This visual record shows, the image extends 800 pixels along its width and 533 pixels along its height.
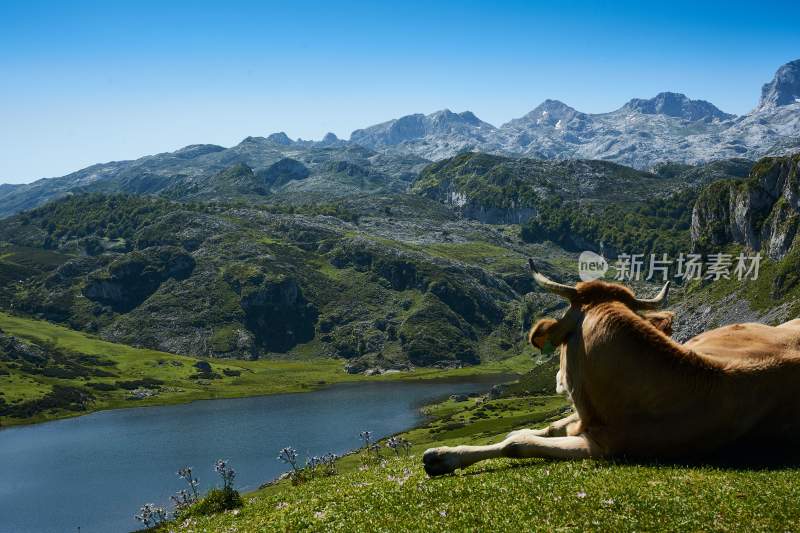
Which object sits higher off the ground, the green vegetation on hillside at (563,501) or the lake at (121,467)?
the green vegetation on hillside at (563,501)

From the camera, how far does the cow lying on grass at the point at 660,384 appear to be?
12.1 metres

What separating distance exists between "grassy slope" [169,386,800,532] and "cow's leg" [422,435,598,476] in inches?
10.1

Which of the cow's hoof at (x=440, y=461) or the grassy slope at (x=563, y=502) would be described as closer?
the grassy slope at (x=563, y=502)

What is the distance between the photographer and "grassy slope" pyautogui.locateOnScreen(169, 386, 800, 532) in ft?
32.4

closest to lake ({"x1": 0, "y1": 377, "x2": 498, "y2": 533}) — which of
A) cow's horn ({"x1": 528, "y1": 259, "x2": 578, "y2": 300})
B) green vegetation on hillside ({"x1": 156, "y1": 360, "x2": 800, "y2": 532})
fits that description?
green vegetation on hillside ({"x1": 156, "y1": 360, "x2": 800, "y2": 532})

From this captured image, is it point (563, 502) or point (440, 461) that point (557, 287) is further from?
point (440, 461)

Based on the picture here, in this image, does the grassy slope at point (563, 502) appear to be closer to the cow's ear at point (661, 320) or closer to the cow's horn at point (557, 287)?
the cow's ear at point (661, 320)

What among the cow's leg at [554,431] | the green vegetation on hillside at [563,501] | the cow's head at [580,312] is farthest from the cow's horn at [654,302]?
the green vegetation on hillside at [563,501]

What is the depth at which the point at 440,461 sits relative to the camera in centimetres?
1420

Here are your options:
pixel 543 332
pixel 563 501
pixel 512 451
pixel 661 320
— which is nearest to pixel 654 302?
pixel 661 320

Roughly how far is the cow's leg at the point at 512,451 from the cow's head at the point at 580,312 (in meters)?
1.57

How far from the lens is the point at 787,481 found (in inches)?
429

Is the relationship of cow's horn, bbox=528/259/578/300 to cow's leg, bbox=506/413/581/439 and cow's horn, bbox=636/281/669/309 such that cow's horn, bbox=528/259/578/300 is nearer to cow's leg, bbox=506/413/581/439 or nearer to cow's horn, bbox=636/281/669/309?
cow's horn, bbox=636/281/669/309

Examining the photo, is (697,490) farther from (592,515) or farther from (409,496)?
(409,496)
